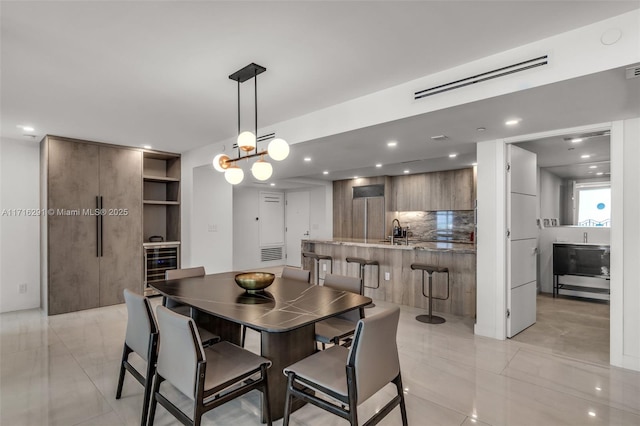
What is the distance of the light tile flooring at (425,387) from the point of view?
225 centimetres

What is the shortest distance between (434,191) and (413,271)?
2402 mm

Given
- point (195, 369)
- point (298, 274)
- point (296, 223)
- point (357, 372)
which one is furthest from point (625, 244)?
point (296, 223)

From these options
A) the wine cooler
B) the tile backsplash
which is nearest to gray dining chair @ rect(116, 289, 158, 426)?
the wine cooler

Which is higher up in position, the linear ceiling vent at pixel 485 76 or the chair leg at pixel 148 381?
the linear ceiling vent at pixel 485 76

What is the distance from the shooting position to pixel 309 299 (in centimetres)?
248

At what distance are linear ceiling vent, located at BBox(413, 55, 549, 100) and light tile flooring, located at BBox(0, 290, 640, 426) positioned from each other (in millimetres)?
2354

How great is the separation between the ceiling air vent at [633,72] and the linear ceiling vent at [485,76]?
16.8 inches

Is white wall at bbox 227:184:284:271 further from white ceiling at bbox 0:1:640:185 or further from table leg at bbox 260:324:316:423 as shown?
table leg at bbox 260:324:316:423

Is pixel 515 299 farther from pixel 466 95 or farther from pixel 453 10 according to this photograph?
pixel 453 10

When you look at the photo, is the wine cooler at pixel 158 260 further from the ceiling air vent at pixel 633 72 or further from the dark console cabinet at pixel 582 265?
the dark console cabinet at pixel 582 265

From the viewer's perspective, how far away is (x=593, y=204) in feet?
21.6

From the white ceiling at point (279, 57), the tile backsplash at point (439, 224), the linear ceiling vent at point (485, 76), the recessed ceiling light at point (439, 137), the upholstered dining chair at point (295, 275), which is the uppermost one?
the white ceiling at point (279, 57)

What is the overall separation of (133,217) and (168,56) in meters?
3.65

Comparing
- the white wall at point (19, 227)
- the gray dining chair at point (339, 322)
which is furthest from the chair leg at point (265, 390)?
the white wall at point (19, 227)
